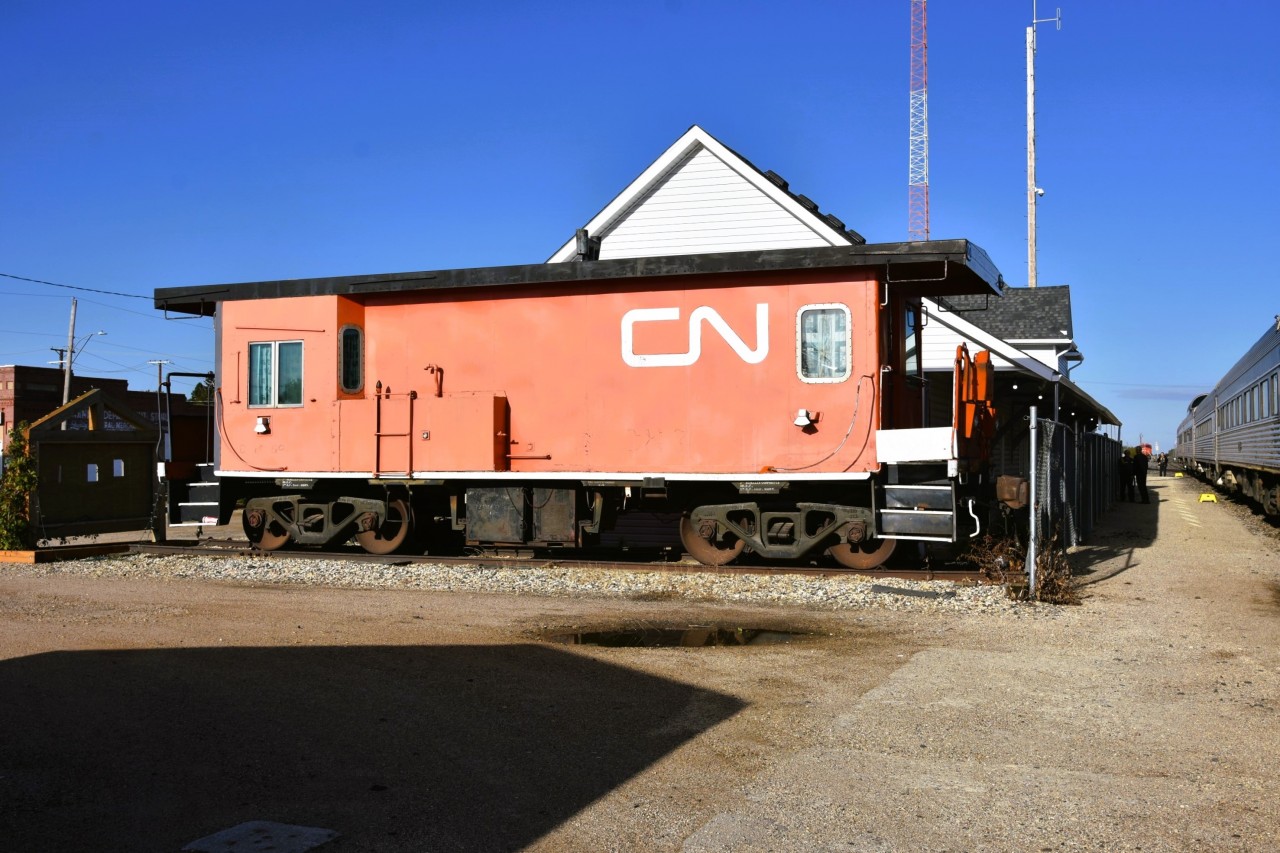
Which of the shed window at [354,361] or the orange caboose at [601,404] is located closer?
the orange caboose at [601,404]

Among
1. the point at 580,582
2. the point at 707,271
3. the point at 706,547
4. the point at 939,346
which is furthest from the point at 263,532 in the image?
the point at 939,346

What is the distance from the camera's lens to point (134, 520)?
17.0 m

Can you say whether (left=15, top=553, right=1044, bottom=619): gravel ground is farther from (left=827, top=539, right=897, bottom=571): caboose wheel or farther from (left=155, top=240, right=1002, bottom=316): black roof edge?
(left=155, top=240, right=1002, bottom=316): black roof edge

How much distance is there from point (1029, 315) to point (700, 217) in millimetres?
10155

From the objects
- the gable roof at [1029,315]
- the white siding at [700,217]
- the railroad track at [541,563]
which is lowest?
the railroad track at [541,563]

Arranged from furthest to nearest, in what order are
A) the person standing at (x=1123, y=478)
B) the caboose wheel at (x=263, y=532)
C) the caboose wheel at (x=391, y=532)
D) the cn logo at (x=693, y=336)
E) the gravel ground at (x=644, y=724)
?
the person standing at (x=1123, y=478), the caboose wheel at (x=263, y=532), the caboose wheel at (x=391, y=532), the cn logo at (x=693, y=336), the gravel ground at (x=644, y=724)

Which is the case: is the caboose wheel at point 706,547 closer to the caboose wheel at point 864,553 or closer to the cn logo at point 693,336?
the caboose wheel at point 864,553

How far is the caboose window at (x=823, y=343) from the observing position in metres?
12.3

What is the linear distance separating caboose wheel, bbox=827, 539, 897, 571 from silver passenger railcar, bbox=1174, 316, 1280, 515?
1089cm

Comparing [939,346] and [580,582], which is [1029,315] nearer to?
[939,346]

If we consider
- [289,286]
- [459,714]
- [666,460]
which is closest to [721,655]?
[459,714]

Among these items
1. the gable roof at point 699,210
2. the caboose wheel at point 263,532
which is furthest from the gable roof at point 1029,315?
the caboose wheel at point 263,532

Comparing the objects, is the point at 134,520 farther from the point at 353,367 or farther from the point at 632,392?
the point at 632,392

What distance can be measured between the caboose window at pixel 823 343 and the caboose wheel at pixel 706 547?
2.30 metres
